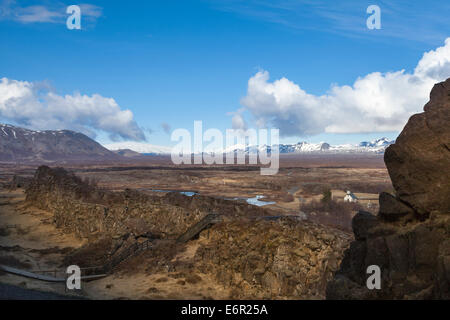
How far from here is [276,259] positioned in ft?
61.0

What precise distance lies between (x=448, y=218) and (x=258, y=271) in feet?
37.0

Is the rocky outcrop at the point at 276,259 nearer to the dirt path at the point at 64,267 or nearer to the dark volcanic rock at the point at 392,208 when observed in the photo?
the dirt path at the point at 64,267

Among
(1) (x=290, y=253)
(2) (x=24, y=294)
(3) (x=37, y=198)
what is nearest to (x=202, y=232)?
(1) (x=290, y=253)

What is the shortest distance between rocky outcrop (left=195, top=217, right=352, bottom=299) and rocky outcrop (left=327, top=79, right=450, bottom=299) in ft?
18.8

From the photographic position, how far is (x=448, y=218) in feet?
30.4

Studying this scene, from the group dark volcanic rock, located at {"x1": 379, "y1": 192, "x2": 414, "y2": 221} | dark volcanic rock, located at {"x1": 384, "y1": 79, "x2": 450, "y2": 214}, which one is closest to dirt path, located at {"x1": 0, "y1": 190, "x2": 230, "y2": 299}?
dark volcanic rock, located at {"x1": 379, "y1": 192, "x2": 414, "y2": 221}

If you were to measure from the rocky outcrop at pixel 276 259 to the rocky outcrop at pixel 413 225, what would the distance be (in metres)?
5.74

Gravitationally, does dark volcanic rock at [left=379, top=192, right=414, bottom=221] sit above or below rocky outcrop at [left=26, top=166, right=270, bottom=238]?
above

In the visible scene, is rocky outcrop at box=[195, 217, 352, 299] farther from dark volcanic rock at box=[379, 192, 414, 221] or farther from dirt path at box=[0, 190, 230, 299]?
dark volcanic rock at box=[379, 192, 414, 221]

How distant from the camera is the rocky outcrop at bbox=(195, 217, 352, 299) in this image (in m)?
17.1

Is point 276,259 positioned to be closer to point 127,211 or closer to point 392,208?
point 392,208

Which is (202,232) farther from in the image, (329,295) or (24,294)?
(329,295)

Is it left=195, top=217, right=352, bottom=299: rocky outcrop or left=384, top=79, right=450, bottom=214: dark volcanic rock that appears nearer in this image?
left=384, top=79, right=450, bottom=214: dark volcanic rock
